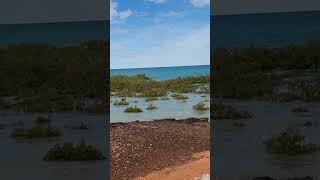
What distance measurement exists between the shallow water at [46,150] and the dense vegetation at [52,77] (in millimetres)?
168

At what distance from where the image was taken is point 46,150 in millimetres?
5805

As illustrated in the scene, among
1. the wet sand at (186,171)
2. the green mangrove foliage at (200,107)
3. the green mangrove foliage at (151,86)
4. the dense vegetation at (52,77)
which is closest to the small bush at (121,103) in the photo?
the green mangrove foliage at (151,86)

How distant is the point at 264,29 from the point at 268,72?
57 cm

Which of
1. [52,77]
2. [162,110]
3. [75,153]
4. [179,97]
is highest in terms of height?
[52,77]

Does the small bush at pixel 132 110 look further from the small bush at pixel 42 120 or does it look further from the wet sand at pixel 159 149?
the small bush at pixel 42 120

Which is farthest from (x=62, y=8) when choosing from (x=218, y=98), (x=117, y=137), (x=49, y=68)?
(x=117, y=137)

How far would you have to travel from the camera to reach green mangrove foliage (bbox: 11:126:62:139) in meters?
5.84

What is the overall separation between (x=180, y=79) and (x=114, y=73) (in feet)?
6.57

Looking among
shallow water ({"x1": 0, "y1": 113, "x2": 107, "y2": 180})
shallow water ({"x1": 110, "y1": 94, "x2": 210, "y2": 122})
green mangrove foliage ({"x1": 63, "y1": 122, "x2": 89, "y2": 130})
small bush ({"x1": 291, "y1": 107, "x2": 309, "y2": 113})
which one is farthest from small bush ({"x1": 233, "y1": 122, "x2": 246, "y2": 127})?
shallow water ({"x1": 110, "y1": 94, "x2": 210, "y2": 122})

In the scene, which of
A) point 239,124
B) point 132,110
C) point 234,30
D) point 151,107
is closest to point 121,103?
point 132,110

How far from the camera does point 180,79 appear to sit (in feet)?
43.4

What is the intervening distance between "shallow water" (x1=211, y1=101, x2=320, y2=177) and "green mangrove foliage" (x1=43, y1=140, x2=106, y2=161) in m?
1.40

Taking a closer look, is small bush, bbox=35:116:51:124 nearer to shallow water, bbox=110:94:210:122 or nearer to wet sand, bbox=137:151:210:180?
wet sand, bbox=137:151:210:180

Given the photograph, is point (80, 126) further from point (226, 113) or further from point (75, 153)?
point (226, 113)
